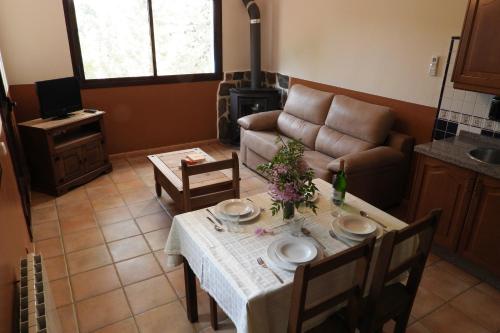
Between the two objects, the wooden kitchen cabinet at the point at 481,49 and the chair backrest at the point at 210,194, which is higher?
the wooden kitchen cabinet at the point at 481,49

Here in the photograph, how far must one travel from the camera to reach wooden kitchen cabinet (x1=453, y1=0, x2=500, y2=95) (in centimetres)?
241

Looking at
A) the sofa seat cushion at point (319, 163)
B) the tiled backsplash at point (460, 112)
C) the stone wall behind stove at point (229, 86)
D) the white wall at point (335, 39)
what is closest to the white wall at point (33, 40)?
the white wall at point (335, 39)

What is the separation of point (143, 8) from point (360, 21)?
2604 millimetres

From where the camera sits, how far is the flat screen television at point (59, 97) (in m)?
3.70

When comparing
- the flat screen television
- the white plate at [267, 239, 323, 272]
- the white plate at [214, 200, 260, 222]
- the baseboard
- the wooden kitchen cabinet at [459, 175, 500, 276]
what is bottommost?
the baseboard

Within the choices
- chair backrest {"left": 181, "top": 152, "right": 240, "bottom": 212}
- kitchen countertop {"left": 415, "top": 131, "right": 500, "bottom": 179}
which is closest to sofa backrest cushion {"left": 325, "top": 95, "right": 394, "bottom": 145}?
kitchen countertop {"left": 415, "top": 131, "right": 500, "bottom": 179}

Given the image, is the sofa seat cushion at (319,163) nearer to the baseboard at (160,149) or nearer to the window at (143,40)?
the baseboard at (160,149)

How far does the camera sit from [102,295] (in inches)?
96.7

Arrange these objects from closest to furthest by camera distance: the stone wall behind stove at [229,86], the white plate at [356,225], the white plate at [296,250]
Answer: the white plate at [296,250], the white plate at [356,225], the stone wall behind stove at [229,86]

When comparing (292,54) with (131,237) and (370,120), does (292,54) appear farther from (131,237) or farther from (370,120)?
(131,237)

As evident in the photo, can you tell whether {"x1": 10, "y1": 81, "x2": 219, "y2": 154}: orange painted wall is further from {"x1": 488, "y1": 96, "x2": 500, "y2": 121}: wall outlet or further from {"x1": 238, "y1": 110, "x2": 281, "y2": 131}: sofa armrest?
{"x1": 488, "y1": 96, "x2": 500, "y2": 121}: wall outlet

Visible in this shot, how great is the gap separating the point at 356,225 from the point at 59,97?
3403 mm

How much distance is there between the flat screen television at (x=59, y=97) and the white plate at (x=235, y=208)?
2.69 meters

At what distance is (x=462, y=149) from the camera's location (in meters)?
2.77
